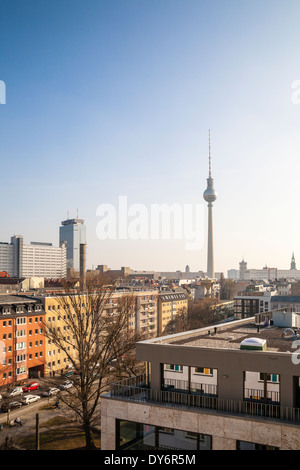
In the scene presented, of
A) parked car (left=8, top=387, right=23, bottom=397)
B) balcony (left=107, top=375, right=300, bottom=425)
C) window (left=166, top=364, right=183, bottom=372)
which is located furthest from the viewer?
parked car (left=8, top=387, right=23, bottom=397)

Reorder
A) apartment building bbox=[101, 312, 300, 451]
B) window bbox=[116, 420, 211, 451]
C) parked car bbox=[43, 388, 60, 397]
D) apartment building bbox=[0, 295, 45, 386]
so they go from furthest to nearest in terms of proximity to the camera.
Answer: apartment building bbox=[0, 295, 45, 386]
parked car bbox=[43, 388, 60, 397]
window bbox=[116, 420, 211, 451]
apartment building bbox=[101, 312, 300, 451]

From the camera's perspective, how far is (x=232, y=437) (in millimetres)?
15984

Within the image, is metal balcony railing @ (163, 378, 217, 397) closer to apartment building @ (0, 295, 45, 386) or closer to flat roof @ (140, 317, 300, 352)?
flat roof @ (140, 317, 300, 352)

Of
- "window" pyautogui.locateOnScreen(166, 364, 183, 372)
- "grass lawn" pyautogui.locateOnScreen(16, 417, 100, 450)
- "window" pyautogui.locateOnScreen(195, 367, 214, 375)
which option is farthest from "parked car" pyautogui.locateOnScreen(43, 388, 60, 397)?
"window" pyautogui.locateOnScreen(195, 367, 214, 375)

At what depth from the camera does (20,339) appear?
55.6 metres

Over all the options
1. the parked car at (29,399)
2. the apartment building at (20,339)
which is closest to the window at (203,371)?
the parked car at (29,399)

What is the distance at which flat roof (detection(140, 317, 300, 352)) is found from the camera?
19852 mm

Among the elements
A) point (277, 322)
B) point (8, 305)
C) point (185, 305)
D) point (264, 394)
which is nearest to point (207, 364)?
point (264, 394)

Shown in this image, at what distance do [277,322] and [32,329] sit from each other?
41264 millimetres

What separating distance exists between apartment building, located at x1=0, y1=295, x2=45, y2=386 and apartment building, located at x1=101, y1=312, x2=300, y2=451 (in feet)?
117

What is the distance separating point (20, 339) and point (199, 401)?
43.8m

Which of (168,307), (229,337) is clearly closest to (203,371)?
(229,337)

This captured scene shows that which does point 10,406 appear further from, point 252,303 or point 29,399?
point 252,303

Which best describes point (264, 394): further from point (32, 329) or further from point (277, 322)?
point (32, 329)
